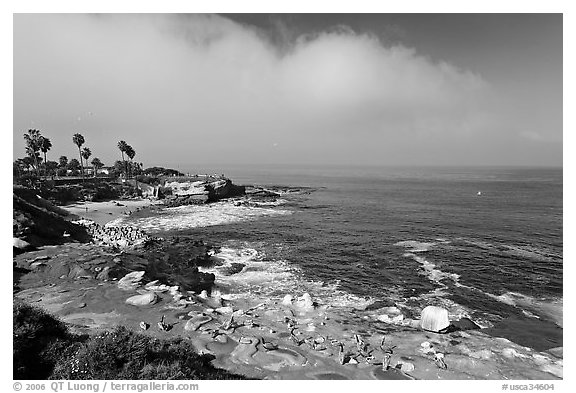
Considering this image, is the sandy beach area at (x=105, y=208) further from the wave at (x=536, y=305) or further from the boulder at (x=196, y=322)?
the wave at (x=536, y=305)

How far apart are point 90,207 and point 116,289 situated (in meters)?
50.7

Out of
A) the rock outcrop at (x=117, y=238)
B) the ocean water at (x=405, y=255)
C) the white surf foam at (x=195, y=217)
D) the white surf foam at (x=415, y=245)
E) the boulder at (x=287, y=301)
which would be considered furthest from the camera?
the white surf foam at (x=195, y=217)

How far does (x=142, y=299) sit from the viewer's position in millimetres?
14125

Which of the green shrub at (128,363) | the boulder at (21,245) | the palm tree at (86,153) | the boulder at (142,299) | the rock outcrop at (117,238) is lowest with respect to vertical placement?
the rock outcrop at (117,238)

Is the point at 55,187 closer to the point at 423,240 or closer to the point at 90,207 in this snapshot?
the point at 90,207

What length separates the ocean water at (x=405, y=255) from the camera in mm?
19266

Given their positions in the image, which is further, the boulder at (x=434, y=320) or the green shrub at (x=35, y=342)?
the boulder at (x=434, y=320)

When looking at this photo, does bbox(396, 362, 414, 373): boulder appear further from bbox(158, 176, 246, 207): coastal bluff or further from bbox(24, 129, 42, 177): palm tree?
bbox(24, 129, 42, 177): palm tree

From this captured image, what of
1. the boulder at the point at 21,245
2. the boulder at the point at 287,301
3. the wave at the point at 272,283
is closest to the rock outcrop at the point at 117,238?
the boulder at the point at 21,245

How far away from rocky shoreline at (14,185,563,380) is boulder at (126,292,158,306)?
0.14ft

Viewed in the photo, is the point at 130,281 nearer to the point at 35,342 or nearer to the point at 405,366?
the point at 35,342

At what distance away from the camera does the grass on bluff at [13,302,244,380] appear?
27.9ft

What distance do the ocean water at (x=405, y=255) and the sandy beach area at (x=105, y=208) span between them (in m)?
5.42

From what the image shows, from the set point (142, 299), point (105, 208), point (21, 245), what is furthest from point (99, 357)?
point (105, 208)
